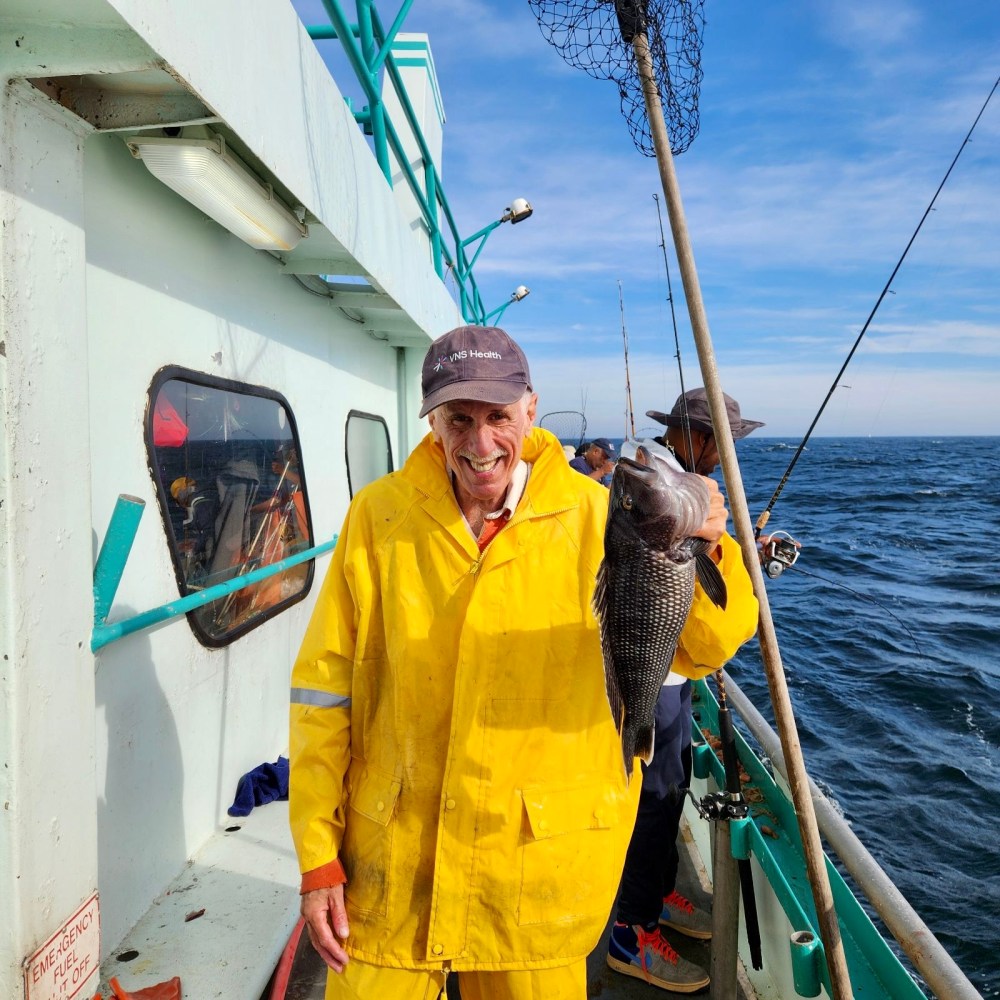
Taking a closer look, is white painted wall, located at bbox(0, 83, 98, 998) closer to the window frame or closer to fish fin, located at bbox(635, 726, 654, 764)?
fish fin, located at bbox(635, 726, 654, 764)

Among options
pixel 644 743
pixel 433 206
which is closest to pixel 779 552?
pixel 644 743

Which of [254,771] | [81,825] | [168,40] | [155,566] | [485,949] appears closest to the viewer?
[168,40]

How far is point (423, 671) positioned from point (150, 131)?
7.10 feet

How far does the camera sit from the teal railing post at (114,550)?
2.35 metres

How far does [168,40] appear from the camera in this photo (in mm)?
1880

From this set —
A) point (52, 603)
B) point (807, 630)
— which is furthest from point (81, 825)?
point (807, 630)

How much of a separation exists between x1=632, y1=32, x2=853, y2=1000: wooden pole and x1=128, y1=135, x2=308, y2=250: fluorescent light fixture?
156 centimetres

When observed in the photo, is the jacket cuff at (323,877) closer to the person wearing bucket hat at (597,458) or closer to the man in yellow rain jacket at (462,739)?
the man in yellow rain jacket at (462,739)

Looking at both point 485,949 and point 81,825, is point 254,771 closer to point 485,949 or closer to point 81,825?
point 81,825

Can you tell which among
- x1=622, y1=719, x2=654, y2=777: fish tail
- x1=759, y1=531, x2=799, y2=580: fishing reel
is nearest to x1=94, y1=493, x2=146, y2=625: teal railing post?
x1=622, y1=719, x2=654, y2=777: fish tail

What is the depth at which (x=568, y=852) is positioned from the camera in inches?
79.4

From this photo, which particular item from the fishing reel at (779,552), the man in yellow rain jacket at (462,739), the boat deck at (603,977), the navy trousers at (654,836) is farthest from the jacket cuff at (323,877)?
the fishing reel at (779,552)

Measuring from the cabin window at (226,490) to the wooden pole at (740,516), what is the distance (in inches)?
88.2

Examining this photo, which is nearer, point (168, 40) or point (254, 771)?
point (168, 40)
